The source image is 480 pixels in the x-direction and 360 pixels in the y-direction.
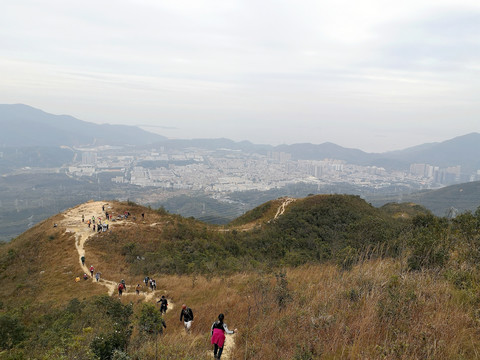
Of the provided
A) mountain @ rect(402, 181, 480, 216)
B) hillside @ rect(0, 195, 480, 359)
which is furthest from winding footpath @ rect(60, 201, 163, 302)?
mountain @ rect(402, 181, 480, 216)

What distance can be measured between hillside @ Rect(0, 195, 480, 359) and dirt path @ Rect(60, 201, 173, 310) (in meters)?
0.17

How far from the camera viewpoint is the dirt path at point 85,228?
14891 mm

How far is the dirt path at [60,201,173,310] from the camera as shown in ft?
48.9

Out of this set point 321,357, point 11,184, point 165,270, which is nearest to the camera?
point 321,357

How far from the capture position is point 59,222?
2605 centimetres

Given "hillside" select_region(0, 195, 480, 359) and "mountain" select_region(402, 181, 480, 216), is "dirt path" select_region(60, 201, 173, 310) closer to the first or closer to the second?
"hillside" select_region(0, 195, 480, 359)

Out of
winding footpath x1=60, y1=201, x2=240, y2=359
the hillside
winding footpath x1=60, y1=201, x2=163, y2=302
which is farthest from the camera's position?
winding footpath x1=60, y1=201, x2=163, y2=302

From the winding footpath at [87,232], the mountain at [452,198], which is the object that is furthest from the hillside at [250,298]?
the mountain at [452,198]

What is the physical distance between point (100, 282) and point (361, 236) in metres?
17.7

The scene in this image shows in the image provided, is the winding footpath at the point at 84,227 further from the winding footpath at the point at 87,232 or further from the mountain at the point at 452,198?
the mountain at the point at 452,198

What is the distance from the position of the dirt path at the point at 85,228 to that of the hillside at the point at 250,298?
0.17 meters

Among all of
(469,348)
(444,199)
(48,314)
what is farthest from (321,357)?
(444,199)

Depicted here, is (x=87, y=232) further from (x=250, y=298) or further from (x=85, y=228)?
(x=250, y=298)

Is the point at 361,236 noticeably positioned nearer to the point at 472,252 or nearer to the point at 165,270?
the point at 472,252
